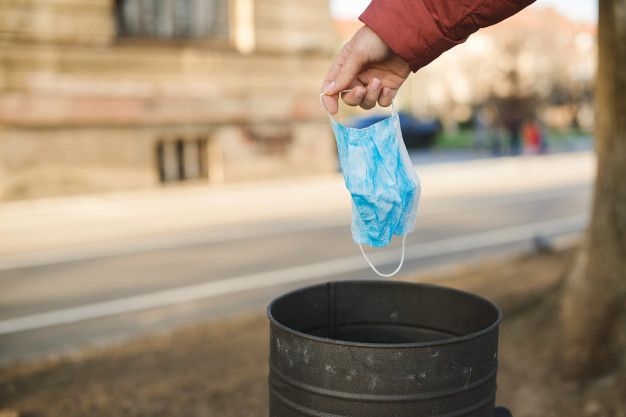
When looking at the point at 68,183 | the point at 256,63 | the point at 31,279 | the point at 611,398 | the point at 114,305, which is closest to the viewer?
the point at 611,398

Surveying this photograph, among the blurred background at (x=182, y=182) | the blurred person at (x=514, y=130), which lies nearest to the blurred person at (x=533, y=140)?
the blurred person at (x=514, y=130)

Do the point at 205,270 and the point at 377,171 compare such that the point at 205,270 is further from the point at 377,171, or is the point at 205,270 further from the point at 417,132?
the point at 417,132

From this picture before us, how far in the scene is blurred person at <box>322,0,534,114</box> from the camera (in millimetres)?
1931

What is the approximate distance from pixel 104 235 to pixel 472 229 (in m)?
→ 5.58

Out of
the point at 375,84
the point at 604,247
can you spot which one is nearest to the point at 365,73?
the point at 375,84

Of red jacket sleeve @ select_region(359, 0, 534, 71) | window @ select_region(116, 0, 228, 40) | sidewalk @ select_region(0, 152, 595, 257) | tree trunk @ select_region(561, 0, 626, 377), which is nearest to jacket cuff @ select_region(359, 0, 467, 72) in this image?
red jacket sleeve @ select_region(359, 0, 534, 71)

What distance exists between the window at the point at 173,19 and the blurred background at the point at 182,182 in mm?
32

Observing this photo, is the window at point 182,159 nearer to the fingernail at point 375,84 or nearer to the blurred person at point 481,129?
the fingernail at point 375,84

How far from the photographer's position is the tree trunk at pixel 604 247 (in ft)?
13.4

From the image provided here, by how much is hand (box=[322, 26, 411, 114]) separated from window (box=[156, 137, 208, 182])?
14.1m

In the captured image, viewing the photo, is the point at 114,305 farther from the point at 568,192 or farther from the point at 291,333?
the point at 568,192

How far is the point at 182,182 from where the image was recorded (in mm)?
16281

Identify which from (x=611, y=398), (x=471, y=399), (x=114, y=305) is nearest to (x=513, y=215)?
(x=114, y=305)

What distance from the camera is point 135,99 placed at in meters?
15.1
